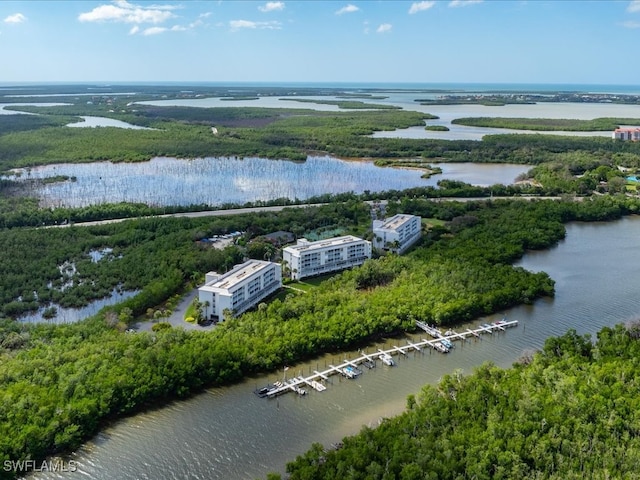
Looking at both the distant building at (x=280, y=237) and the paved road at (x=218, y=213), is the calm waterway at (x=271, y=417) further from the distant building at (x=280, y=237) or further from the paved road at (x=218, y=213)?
the paved road at (x=218, y=213)

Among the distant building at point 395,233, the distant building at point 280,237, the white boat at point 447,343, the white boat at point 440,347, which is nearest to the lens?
the white boat at point 440,347

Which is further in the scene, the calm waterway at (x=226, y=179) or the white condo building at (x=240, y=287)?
the calm waterway at (x=226, y=179)

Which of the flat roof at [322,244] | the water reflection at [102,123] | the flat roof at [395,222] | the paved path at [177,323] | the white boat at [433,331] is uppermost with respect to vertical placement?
the water reflection at [102,123]

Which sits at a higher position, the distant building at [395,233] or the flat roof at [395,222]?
the flat roof at [395,222]

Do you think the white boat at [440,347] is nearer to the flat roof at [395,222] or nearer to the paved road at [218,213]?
the flat roof at [395,222]

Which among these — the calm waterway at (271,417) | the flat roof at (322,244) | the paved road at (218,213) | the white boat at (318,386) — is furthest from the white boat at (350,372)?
Answer: the paved road at (218,213)

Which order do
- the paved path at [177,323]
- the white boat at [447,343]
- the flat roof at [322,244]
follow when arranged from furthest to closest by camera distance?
the flat roof at [322,244] → the paved path at [177,323] → the white boat at [447,343]

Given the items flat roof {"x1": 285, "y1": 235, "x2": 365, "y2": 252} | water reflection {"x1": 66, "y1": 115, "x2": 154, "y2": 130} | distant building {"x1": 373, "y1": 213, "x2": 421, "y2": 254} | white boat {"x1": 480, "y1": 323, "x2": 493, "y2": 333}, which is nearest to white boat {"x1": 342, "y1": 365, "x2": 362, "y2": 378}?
white boat {"x1": 480, "y1": 323, "x2": 493, "y2": 333}
